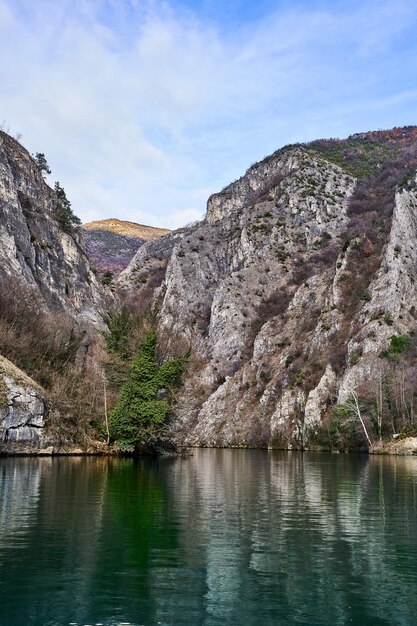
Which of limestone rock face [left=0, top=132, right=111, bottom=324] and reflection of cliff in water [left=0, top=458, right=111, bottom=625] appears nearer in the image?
reflection of cliff in water [left=0, top=458, right=111, bottom=625]

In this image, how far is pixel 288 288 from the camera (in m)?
146

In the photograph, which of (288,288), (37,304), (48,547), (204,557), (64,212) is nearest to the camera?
(204,557)

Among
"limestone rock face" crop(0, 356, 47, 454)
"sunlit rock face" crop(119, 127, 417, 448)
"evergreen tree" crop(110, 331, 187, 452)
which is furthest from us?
"sunlit rock face" crop(119, 127, 417, 448)

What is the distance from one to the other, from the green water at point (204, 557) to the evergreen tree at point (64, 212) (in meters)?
92.2

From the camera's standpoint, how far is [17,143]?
11819 centimetres

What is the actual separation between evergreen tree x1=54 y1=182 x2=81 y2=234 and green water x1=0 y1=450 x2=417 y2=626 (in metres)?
92.2

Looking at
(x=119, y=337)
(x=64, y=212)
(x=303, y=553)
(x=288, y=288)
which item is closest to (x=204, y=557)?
(x=303, y=553)

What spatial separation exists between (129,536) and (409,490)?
66.4 ft

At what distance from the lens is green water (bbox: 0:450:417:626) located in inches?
484

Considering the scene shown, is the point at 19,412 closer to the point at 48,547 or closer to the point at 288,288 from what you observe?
the point at 48,547

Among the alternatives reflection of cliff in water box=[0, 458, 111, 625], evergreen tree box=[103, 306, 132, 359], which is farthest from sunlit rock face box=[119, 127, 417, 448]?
reflection of cliff in water box=[0, 458, 111, 625]

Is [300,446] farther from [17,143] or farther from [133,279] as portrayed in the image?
[133,279]

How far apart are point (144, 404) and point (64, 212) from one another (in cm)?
6794

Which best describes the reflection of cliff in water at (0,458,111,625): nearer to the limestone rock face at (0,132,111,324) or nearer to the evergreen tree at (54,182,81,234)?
the limestone rock face at (0,132,111,324)
